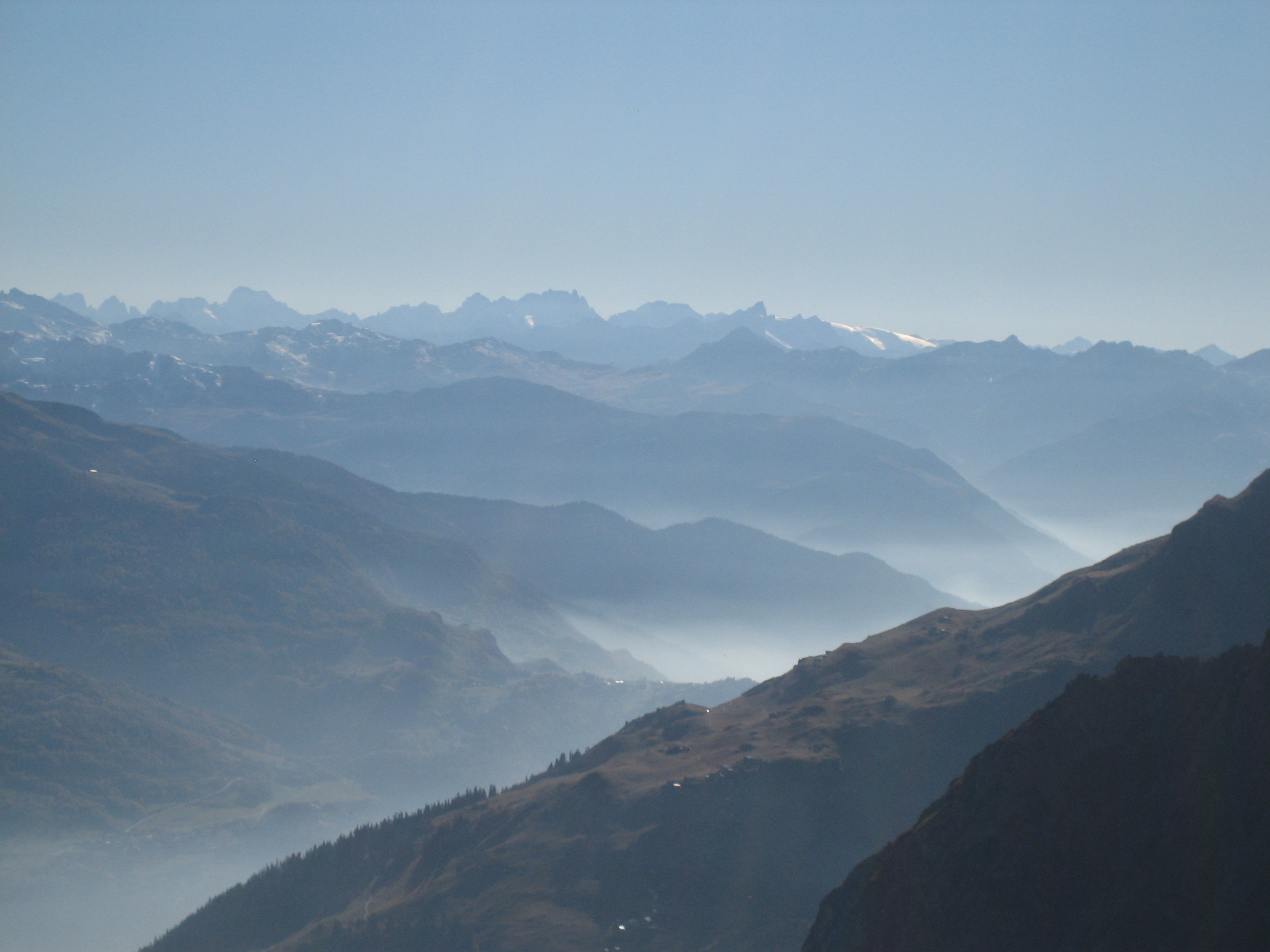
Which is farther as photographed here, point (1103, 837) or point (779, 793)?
point (779, 793)

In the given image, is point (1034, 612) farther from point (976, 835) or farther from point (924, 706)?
point (976, 835)

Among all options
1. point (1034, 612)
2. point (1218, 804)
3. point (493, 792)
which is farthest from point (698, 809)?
point (1218, 804)

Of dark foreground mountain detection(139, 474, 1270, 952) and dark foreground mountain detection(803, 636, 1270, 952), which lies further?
dark foreground mountain detection(139, 474, 1270, 952)

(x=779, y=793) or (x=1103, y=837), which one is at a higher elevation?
(x=1103, y=837)

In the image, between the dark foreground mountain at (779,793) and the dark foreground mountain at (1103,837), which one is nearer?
the dark foreground mountain at (1103,837)
